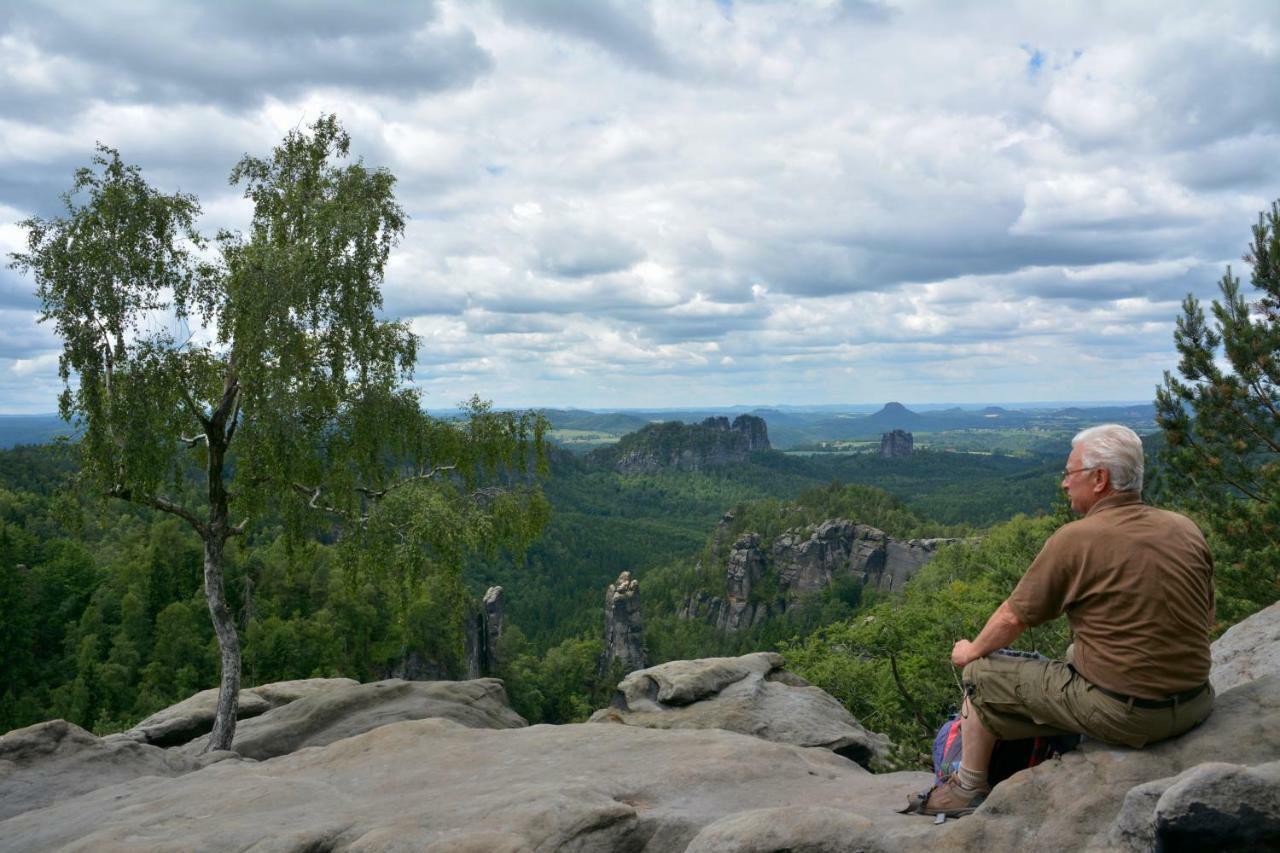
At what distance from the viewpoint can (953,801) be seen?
6.40 metres

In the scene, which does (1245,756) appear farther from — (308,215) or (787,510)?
(787,510)

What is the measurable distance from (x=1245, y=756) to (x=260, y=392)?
1620 cm

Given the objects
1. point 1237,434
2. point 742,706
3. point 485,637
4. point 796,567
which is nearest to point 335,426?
point 742,706

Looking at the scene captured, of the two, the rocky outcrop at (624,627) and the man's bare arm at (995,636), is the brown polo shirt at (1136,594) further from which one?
the rocky outcrop at (624,627)

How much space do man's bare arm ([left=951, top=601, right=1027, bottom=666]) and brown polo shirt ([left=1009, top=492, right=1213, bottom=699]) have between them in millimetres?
179

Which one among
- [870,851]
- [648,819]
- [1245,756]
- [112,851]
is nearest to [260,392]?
[112,851]

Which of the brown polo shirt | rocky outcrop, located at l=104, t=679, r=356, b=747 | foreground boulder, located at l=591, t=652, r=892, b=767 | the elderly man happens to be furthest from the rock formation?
foreground boulder, located at l=591, t=652, r=892, b=767

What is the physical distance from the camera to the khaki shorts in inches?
223

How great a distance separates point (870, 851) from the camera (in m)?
5.83

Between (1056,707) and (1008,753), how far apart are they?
3.08ft

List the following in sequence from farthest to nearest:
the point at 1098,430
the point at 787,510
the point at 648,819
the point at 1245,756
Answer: the point at 787,510
the point at 648,819
the point at 1098,430
the point at 1245,756

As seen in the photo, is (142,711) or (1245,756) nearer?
(1245,756)

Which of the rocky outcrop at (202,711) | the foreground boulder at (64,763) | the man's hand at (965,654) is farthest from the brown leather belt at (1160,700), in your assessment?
the rocky outcrop at (202,711)

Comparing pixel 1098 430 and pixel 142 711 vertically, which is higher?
pixel 1098 430
